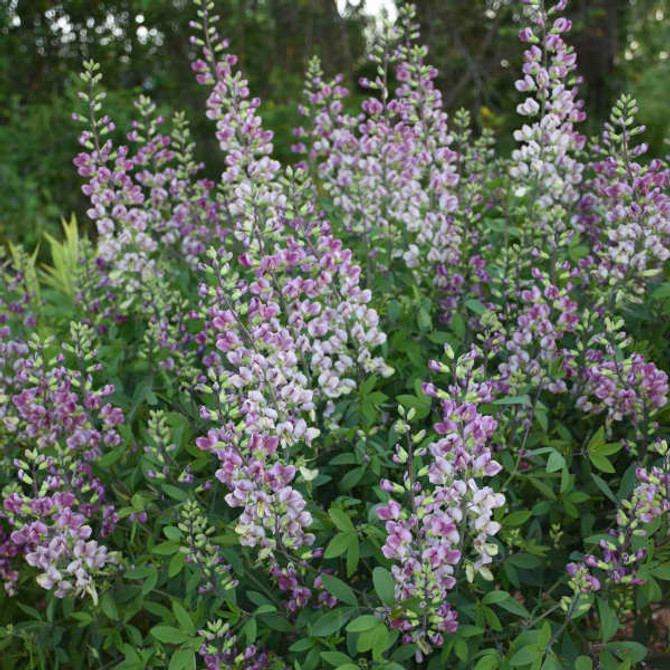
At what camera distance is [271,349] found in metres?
1.99

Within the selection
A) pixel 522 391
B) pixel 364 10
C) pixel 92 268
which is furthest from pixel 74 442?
pixel 364 10

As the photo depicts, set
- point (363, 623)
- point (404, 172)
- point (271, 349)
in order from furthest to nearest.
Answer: point (404, 172) → point (271, 349) → point (363, 623)

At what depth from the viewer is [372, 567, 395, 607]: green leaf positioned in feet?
5.88

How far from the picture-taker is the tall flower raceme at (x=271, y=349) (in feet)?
6.13

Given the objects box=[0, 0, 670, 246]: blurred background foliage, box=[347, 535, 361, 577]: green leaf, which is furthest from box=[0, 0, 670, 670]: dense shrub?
box=[0, 0, 670, 246]: blurred background foliage

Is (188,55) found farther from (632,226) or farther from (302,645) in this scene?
(302,645)

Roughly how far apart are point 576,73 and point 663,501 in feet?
31.5

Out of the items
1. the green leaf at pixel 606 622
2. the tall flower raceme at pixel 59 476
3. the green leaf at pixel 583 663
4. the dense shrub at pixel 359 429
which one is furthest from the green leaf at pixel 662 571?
the tall flower raceme at pixel 59 476

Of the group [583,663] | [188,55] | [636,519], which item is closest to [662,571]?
[636,519]

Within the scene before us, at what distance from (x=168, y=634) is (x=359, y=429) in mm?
746

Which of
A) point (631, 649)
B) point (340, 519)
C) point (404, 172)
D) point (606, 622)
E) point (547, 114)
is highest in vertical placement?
point (547, 114)

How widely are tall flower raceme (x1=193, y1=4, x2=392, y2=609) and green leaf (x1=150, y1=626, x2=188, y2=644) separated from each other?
0.29 metres

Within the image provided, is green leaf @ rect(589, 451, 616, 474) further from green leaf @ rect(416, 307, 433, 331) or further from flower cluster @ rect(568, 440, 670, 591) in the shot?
green leaf @ rect(416, 307, 433, 331)

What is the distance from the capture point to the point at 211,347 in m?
2.74
